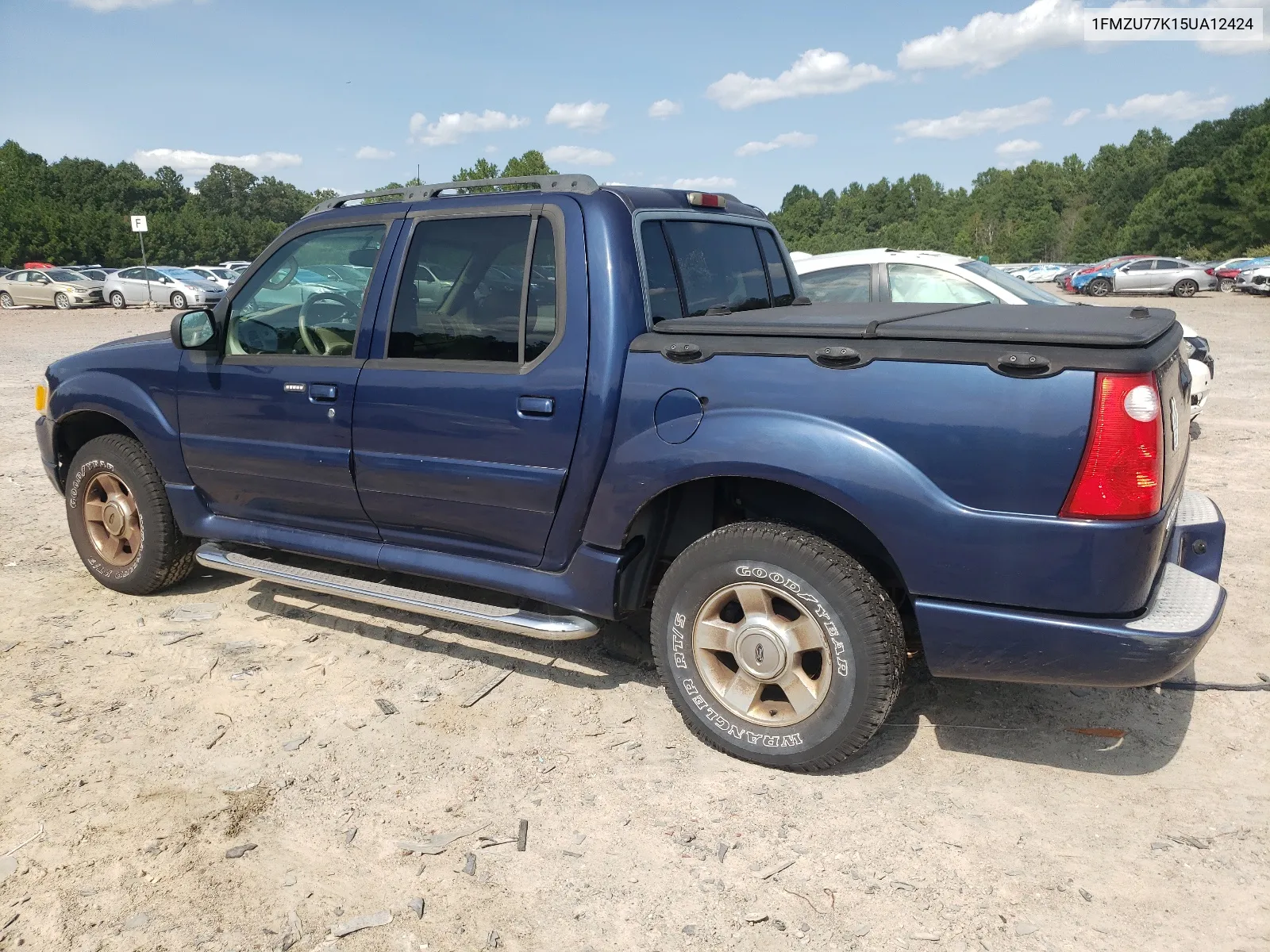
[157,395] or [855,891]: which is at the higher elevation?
[157,395]

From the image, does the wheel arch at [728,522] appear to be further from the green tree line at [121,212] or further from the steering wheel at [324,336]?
the green tree line at [121,212]

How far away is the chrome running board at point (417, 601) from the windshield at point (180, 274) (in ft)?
105

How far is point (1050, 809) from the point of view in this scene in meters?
3.13

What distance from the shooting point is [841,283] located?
799 cm

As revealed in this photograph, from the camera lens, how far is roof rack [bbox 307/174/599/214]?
376 cm

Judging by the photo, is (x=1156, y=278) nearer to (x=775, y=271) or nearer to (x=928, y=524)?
(x=775, y=271)

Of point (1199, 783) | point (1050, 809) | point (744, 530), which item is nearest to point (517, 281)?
point (744, 530)

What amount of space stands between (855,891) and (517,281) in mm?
2441

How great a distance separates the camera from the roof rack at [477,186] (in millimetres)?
3756

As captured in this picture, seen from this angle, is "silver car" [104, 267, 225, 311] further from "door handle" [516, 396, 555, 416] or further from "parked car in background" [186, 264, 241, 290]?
"door handle" [516, 396, 555, 416]

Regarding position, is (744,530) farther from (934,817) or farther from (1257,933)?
(1257,933)

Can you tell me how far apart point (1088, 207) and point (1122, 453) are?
11484 centimetres

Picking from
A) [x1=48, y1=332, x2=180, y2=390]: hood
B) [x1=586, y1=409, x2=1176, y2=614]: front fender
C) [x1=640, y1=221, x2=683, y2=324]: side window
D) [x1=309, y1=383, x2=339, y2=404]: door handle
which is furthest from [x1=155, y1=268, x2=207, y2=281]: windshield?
[x1=586, y1=409, x2=1176, y2=614]: front fender

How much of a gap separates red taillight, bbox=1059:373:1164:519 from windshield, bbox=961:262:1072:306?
5150 millimetres
